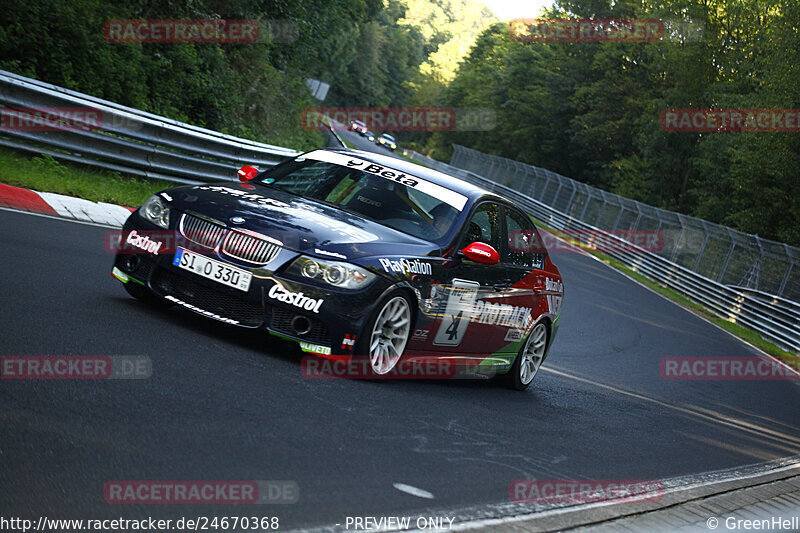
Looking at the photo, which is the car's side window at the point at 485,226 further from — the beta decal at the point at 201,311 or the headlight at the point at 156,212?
the headlight at the point at 156,212

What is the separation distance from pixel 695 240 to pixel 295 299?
29.0 meters

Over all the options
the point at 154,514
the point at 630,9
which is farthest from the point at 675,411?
the point at 630,9

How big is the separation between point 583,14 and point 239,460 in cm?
7490

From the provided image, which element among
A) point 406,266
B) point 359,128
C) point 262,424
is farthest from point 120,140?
point 359,128

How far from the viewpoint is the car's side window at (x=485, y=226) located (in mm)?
7887

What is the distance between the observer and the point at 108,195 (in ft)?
43.3

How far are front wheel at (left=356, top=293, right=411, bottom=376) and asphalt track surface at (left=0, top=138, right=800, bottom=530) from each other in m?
0.19

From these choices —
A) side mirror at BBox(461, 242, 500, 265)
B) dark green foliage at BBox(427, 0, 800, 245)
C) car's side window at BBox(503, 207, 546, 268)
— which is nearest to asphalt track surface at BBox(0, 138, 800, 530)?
side mirror at BBox(461, 242, 500, 265)

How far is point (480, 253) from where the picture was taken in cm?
755

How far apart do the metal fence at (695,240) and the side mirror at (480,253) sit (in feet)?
65.6

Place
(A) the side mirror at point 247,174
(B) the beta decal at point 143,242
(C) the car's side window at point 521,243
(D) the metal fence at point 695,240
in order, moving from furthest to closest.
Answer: (D) the metal fence at point 695,240, (C) the car's side window at point 521,243, (A) the side mirror at point 247,174, (B) the beta decal at point 143,242

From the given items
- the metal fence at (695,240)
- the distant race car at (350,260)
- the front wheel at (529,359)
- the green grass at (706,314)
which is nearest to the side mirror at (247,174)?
the distant race car at (350,260)

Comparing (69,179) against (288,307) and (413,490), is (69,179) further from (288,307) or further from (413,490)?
(413,490)

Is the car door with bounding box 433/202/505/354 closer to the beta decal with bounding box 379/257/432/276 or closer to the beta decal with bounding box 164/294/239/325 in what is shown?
the beta decal with bounding box 379/257/432/276
